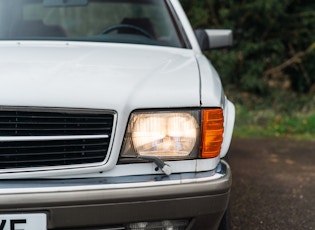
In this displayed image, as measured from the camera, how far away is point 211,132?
7.04 feet

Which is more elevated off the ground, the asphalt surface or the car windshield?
the car windshield

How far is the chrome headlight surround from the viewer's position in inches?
81.5

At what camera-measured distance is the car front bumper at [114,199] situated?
192 centimetres

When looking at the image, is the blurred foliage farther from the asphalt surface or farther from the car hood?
the car hood

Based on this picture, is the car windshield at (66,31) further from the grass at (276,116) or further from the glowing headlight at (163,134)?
the grass at (276,116)

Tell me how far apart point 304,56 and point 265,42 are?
67 cm

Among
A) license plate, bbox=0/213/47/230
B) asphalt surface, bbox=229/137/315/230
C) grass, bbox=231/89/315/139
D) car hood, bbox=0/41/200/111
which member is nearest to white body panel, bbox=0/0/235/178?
car hood, bbox=0/41/200/111

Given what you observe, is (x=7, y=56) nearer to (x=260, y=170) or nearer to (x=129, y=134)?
(x=129, y=134)

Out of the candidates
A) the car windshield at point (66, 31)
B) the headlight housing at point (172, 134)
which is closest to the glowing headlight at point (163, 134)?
the headlight housing at point (172, 134)

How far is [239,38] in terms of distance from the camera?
798 centimetres

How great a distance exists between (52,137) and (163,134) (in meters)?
0.43

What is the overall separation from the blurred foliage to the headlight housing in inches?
215

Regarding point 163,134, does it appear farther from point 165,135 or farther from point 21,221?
point 21,221

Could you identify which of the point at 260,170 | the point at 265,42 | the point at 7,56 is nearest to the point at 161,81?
A: the point at 7,56
